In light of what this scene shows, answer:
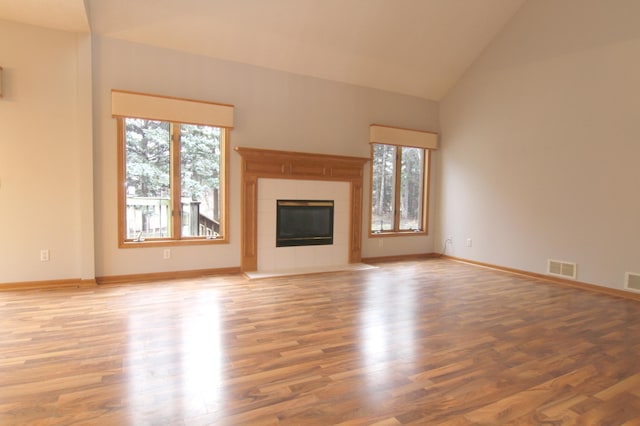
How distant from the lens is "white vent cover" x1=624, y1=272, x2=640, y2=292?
158 inches

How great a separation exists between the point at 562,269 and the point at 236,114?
4.84 meters

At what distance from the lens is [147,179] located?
4.55 metres

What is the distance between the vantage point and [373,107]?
19.5ft

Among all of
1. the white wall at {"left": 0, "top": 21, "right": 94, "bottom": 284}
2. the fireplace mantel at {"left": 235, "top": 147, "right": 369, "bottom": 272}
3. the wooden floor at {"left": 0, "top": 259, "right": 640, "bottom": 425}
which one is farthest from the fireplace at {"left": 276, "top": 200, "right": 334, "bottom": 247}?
the white wall at {"left": 0, "top": 21, "right": 94, "bottom": 284}

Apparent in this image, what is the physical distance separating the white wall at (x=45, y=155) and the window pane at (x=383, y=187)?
13.6ft

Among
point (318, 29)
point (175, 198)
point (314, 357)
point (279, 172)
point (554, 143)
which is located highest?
point (318, 29)

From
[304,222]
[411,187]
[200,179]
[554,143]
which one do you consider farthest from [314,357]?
[411,187]

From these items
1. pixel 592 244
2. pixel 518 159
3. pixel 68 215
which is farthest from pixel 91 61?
pixel 592 244

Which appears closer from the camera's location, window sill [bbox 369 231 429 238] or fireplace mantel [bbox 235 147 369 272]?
fireplace mantel [bbox 235 147 369 272]

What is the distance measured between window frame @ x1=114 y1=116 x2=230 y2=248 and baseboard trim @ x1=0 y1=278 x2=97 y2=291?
0.56 m

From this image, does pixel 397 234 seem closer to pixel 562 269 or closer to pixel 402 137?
A: pixel 402 137

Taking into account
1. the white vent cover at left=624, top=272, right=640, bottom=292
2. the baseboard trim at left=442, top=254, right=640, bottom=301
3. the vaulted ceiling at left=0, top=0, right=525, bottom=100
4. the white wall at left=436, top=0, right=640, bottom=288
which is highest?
the vaulted ceiling at left=0, top=0, right=525, bottom=100

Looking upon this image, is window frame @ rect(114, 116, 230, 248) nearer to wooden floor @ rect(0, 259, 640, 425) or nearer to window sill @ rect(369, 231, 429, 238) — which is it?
wooden floor @ rect(0, 259, 640, 425)

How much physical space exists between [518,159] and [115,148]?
5.47 m
